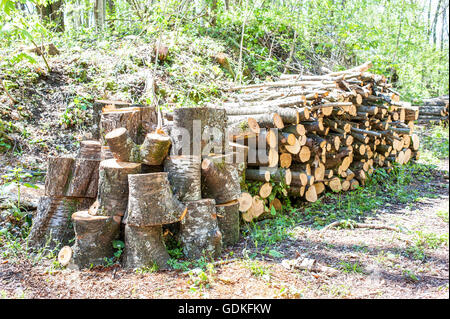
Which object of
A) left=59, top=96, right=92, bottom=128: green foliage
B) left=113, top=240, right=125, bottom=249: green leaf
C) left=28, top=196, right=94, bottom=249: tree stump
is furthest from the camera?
left=59, top=96, right=92, bottom=128: green foliage

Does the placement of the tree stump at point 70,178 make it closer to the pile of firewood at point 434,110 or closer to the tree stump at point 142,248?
the tree stump at point 142,248

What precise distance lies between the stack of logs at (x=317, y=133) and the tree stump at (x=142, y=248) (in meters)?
1.36

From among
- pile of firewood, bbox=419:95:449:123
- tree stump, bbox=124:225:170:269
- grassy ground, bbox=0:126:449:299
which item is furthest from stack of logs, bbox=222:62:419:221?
pile of firewood, bbox=419:95:449:123

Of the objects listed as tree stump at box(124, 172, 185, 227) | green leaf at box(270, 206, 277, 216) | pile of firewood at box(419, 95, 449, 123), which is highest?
pile of firewood at box(419, 95, 449, 123)

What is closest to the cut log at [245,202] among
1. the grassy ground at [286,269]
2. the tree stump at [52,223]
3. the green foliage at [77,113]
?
the grassy ground at [286,269]

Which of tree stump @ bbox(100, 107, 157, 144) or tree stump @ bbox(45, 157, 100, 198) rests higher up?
tree stump @ bbox(100, 107, 157, 144)

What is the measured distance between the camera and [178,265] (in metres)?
3.45

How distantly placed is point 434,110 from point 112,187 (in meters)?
11.4

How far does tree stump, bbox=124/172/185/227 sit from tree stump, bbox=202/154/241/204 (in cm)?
62

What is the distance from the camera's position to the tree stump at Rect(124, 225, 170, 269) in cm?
343

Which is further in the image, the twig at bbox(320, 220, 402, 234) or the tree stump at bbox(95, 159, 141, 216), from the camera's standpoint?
the twig at bbox(320, 220, 402, 234)

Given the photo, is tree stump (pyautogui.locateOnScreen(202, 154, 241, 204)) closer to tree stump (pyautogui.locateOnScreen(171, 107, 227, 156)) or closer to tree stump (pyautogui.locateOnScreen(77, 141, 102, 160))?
tree stump (pyautogui.locateOnScreen(171, 107, 227, 156))

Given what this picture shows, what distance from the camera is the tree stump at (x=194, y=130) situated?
3.76m
